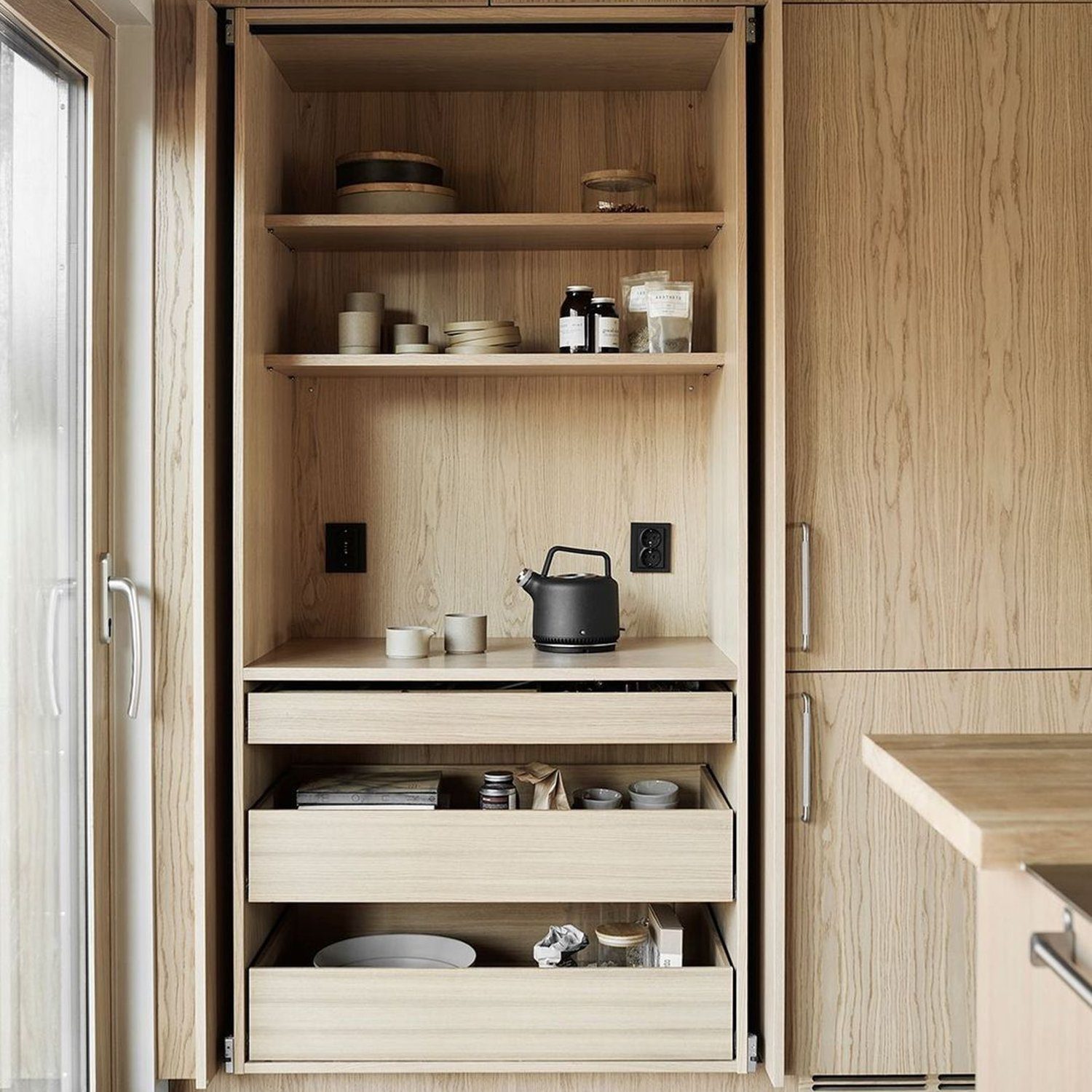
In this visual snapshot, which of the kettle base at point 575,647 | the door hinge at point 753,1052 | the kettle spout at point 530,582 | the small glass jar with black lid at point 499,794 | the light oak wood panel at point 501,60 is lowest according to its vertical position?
the door hinge at point 753,1052

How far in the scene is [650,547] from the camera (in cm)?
247

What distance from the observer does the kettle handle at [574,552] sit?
7.61 ft

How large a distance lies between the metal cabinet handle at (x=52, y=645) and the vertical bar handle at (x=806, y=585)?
48.1 inches

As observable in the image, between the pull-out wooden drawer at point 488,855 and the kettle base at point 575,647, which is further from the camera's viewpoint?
the kettle base at point 575,647

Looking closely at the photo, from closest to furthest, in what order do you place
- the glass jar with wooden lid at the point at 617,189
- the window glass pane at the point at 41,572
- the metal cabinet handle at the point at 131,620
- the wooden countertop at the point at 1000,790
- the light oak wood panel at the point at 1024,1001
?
the wooden countertop at the point at 1000,790 < the light oak wood panel at the point at 1024,1001 < the window glass pane at the point at 41,572 < the metal cabinet handle at the point at 131,620 < the glass jar with wooden lid at the point at 617,189

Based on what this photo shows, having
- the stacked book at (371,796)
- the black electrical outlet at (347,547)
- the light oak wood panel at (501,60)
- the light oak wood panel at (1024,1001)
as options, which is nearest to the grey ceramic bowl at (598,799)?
the stacked book at (371,796)

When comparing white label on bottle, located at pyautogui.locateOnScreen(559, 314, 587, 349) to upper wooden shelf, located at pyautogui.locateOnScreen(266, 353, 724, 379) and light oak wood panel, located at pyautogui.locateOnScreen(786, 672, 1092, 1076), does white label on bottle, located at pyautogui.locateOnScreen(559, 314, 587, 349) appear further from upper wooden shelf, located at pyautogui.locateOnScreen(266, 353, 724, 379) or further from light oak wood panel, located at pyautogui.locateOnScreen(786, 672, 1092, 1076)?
light oak wood panel, located at pyautogui.locateOnScreen(786, 672, 1092, 1076)

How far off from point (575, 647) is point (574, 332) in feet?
1.91

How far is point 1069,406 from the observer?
2.09 meters

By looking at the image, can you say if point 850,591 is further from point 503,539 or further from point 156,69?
point 156,69

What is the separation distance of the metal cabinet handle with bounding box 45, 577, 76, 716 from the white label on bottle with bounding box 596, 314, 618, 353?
1.02 m

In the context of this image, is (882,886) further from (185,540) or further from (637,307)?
(185,540)

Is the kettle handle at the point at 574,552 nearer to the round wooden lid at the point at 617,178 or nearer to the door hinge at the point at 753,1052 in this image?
the round wooden lid at the point at 617,178

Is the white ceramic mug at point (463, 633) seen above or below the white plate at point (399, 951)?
above
